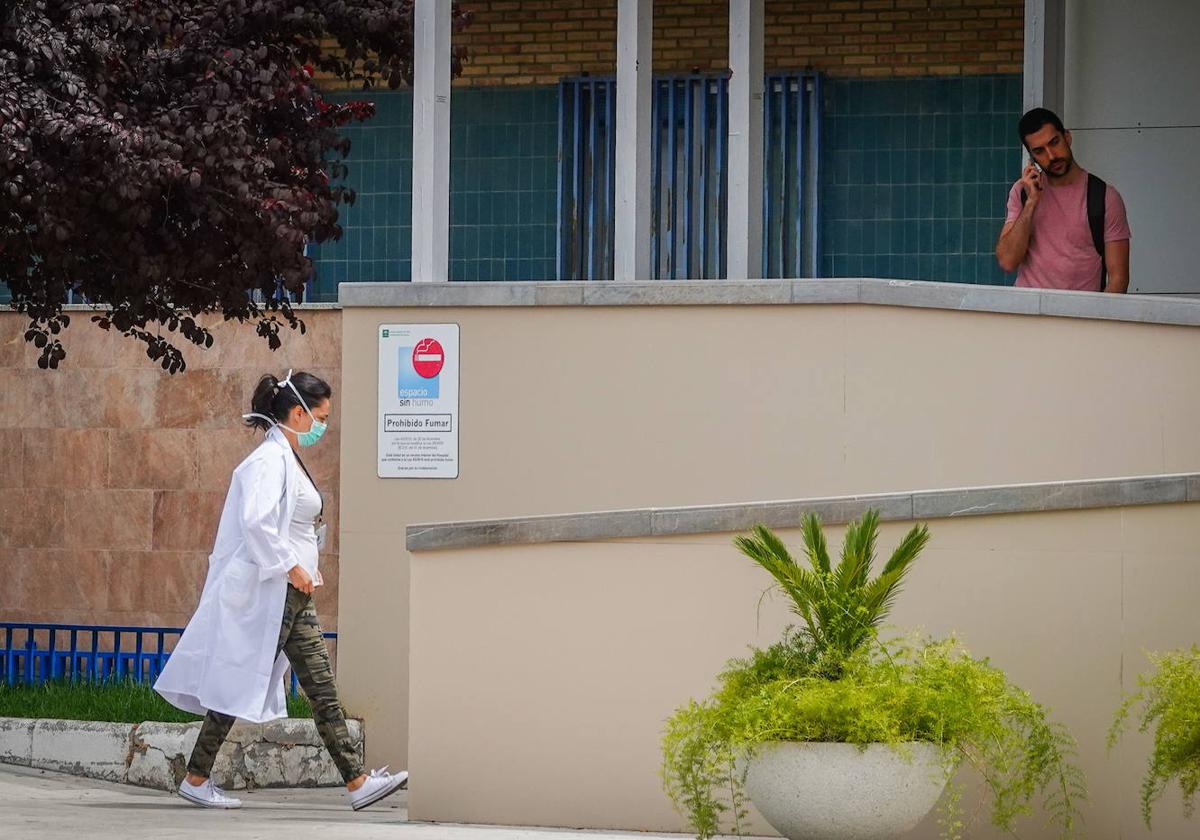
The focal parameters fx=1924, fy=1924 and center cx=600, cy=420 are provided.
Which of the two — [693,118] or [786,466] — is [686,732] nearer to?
[786,466]

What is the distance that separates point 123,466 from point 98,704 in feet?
9.68

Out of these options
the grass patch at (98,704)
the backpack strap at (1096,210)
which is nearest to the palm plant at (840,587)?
the backpack strap at (1096,210)

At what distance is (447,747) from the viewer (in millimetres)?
7602

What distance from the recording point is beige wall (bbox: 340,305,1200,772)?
901 cm

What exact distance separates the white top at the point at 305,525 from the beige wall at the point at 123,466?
13.1 ft

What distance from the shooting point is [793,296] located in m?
9.21

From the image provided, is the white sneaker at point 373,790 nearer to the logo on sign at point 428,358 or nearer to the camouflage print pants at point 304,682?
the camouflage print pants at point 304,682

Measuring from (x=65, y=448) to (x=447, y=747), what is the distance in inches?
244

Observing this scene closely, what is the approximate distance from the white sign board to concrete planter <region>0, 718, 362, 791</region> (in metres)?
1.38

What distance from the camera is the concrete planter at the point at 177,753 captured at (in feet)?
31.1

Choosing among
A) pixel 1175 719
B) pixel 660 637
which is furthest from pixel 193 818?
pixel 1175 719

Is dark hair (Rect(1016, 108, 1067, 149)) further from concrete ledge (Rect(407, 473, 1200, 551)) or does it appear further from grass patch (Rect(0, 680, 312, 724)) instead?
grass patch (Rect(0, 680, 312, 724))

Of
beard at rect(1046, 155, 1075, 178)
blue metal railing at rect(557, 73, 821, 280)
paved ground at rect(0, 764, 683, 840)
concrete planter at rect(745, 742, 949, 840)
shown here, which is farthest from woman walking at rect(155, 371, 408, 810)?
blue metal railing at rect(557, 73, 821, 280)

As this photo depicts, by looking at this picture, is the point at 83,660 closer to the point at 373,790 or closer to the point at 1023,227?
the point at 373,790
